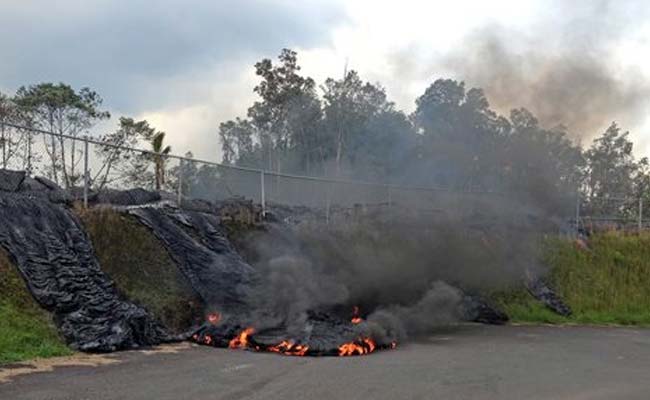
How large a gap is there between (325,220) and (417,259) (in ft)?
9.58

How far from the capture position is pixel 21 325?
1052cm

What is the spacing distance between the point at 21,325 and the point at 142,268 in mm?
3232

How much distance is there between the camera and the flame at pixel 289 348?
37.5 ft

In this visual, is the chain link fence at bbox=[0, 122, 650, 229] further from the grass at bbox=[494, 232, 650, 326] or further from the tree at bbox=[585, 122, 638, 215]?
the tree at bbox=[585, 122, 638, 215]

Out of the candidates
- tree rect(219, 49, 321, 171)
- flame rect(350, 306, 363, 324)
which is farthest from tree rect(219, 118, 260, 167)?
flame rect(350, 306, 363, 324)

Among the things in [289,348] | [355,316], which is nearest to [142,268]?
[289,348]

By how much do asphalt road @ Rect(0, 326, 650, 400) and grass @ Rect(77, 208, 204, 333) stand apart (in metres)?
1.54

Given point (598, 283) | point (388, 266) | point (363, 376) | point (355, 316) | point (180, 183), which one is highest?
point (180, 183)

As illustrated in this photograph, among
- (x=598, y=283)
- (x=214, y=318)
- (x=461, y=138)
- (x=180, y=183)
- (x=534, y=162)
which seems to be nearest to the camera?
(x=214, y=318)

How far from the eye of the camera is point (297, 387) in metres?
8.71

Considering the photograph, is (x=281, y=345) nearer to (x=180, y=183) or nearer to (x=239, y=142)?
(x=180, y=183)

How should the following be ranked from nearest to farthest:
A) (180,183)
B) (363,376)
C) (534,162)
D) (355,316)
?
1. (363,376)
2. (355,316)
3. (180,183)
4. (534,162)

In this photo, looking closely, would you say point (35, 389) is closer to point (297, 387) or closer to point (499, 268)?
point (297, 387)

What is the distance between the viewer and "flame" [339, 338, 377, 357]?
38.1 feet
